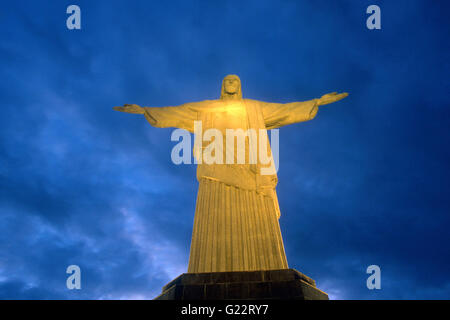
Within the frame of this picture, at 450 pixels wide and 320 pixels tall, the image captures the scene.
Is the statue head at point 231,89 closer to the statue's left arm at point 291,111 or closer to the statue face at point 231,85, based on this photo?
the statue face at point 231,85

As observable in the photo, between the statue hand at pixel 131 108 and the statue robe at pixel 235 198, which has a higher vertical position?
the statue hand at pixel 131 108

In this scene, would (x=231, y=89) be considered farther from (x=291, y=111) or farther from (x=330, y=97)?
(x=330, y=97)

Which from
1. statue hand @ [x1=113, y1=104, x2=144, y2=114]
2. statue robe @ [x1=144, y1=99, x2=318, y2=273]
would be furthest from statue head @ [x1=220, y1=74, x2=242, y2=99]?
statue hand @ [x1=113, y1=104, x2=144, y2=114]

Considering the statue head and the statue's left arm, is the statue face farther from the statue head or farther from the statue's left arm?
the statue's left arm

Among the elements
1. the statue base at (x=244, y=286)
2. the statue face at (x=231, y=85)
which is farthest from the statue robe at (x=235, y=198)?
the statue base at (x=244, y=286)
